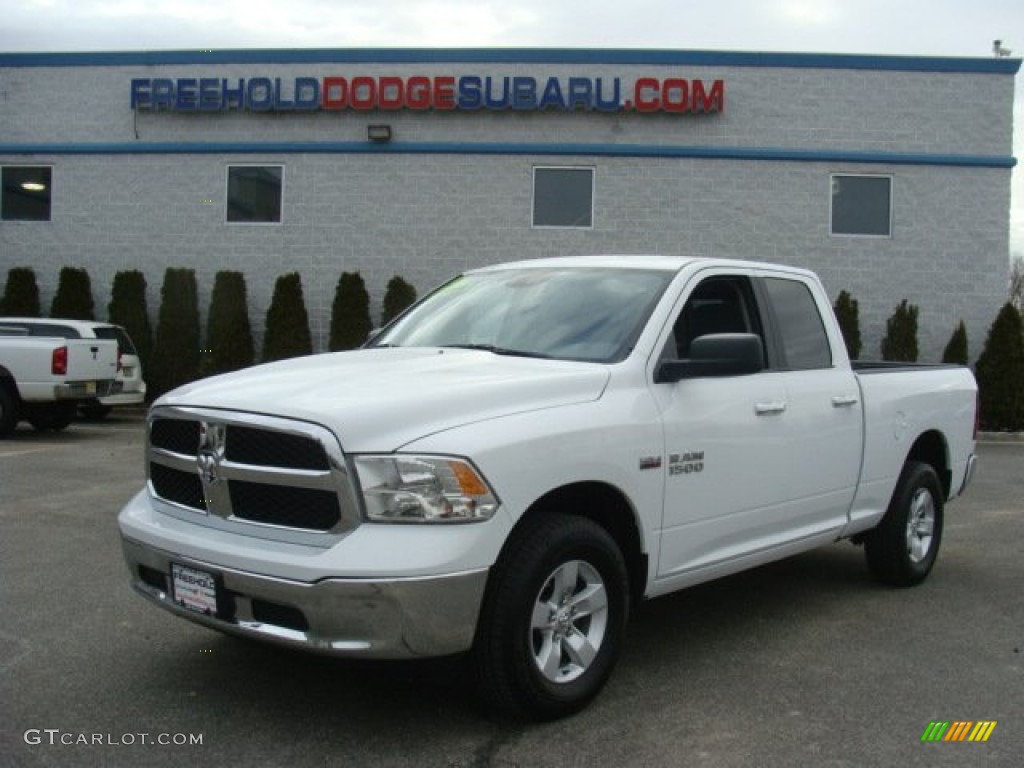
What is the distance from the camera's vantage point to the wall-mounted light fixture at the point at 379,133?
17.4 meters

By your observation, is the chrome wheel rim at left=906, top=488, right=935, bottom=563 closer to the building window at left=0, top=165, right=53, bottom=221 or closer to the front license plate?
the front license plate

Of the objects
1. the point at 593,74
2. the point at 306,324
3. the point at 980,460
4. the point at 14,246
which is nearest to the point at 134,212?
the point at 14,246

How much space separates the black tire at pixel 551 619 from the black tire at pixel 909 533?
2.60m

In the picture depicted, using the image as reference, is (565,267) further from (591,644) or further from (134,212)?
(134,212)

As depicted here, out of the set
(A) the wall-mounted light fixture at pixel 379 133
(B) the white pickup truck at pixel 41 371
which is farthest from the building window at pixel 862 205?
(B) the white pickup truck at pixel 41 371

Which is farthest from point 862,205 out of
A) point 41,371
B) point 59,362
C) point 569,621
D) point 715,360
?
point 569,621

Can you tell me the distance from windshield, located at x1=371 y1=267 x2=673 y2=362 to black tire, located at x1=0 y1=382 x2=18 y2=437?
976 cm

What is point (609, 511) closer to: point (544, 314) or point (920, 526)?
point (544, 314)

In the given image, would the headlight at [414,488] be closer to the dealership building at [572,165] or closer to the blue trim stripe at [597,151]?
the dealership building at [572,165]

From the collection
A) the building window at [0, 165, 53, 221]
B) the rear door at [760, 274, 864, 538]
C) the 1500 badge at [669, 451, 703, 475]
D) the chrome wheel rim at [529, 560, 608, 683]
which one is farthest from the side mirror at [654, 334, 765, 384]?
the building window at [0, 165, 53, 221]

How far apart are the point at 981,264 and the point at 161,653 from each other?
15788mm

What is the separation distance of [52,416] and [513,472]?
1244 cm

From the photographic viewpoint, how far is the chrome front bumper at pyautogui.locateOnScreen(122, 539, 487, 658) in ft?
11.1

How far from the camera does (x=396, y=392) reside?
3752 millimetres
